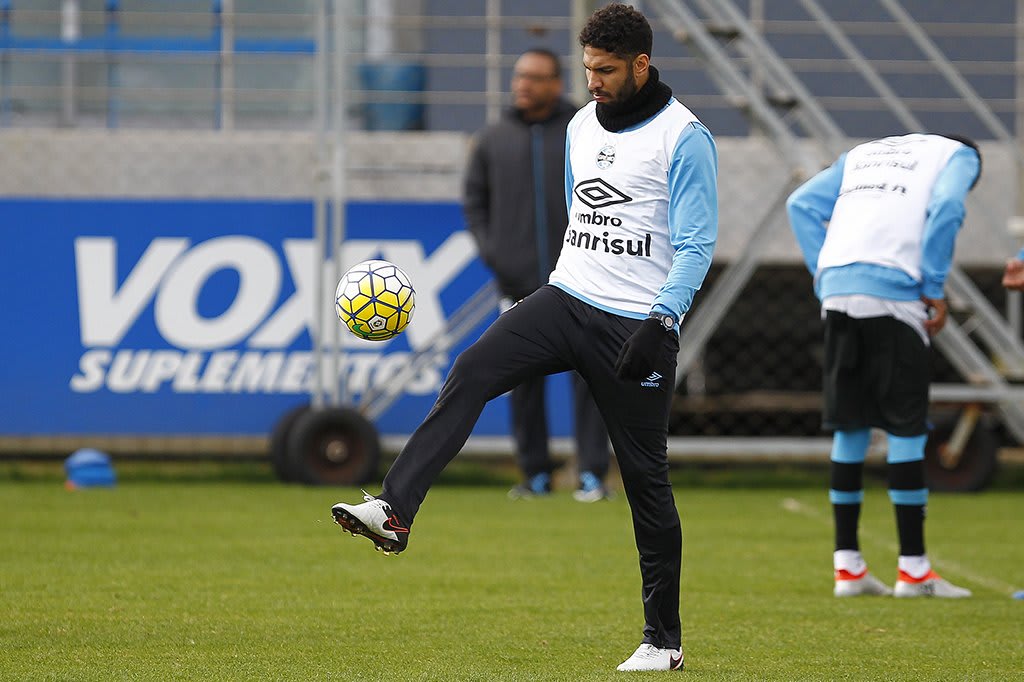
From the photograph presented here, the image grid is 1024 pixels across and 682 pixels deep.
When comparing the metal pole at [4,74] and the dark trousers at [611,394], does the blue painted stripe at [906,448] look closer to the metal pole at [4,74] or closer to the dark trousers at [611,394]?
the dark trousers at [611,394]

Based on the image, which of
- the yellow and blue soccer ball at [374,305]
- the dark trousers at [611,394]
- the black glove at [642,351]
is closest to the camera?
the black glove at [642,351]

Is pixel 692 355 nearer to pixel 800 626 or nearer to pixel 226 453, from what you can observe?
pixel 226 453

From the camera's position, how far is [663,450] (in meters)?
4.80

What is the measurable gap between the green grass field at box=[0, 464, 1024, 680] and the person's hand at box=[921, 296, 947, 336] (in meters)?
1.04

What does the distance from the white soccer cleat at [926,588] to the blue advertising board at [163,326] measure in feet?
16.2

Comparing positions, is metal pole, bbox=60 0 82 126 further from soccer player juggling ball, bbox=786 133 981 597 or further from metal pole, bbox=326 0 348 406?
soccer player juggling ball, bbox=786 133 981 597

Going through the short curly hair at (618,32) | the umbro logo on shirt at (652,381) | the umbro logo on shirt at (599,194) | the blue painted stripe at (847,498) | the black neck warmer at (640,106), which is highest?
the short curly hair at (618,32)

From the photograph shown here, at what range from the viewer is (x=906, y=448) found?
6.63 m

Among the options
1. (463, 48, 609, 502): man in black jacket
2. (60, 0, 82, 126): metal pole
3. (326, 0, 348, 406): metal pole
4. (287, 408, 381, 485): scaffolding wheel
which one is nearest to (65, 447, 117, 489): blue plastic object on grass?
(287, 408, 381, 485): scaffolding wheel

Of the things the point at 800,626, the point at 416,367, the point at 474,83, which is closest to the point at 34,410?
the point at 416,367

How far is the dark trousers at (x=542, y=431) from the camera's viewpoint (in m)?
10.1

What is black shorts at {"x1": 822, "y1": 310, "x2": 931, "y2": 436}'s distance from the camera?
654 centimetres

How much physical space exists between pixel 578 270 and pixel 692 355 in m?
6.04

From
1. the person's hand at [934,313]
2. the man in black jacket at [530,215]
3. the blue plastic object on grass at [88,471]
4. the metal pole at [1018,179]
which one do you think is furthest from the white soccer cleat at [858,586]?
the blue plastic object on grass at [88,471]
